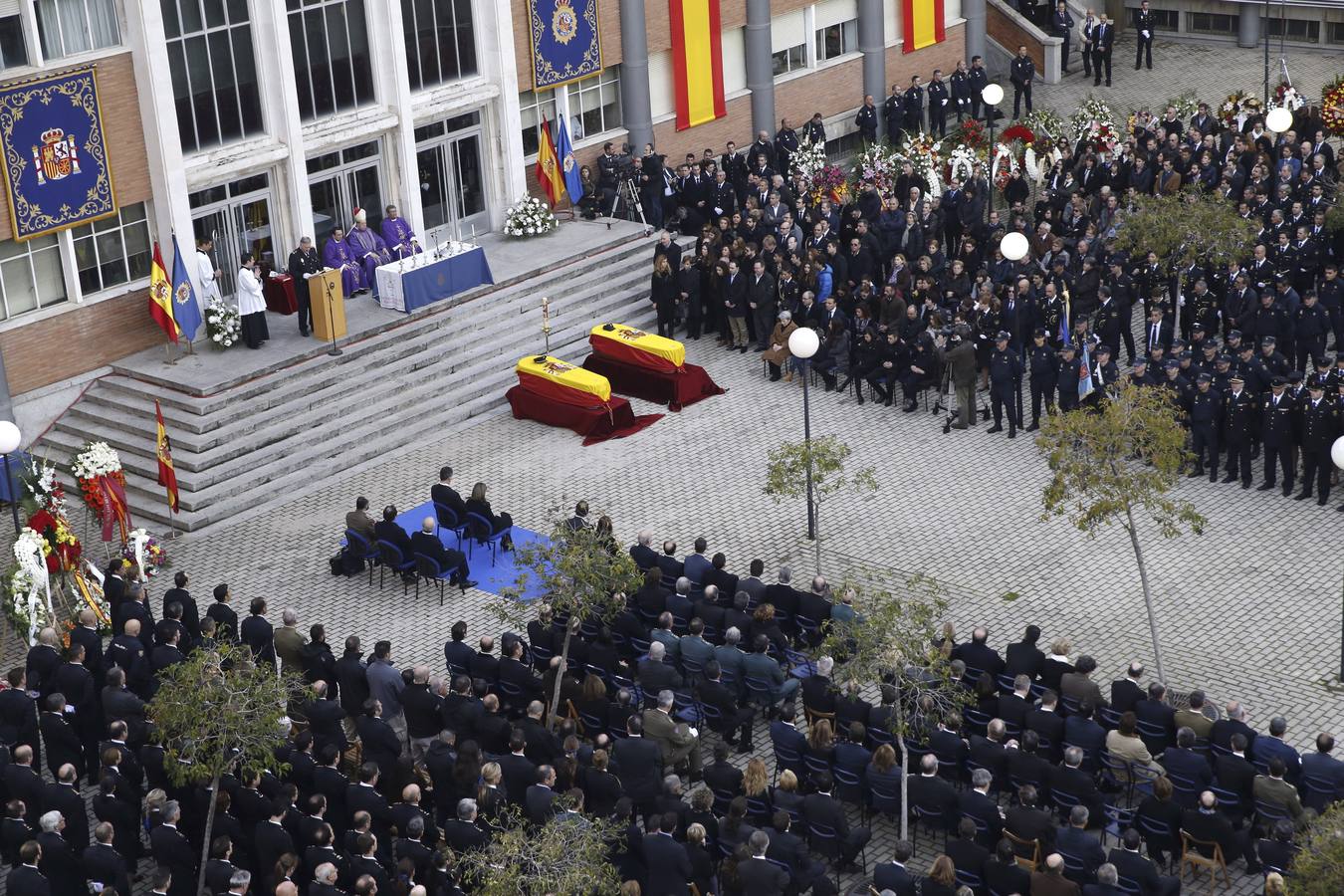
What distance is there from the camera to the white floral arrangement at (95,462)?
2658cm

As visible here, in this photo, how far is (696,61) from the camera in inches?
1523

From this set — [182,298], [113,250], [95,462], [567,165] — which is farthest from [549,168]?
[95,462]

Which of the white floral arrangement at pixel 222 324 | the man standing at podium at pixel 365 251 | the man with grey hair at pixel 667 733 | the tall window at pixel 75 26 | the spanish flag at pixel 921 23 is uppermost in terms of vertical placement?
the tall window at pixel 75 26

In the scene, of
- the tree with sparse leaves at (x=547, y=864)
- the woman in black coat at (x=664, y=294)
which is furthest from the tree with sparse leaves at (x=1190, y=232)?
the tree with sparse leaves at (x=547, y=864)

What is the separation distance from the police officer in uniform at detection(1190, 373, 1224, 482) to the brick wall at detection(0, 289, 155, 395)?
1595cm

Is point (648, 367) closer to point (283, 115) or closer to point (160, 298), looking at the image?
point (283, 115)

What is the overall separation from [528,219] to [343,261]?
4063mm

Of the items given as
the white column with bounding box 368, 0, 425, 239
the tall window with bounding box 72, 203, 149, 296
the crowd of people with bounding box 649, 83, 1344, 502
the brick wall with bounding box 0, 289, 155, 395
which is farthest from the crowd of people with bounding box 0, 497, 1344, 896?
the white column with bounding box 368, 0, 425, 239

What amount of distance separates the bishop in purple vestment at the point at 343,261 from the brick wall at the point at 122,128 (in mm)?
3324

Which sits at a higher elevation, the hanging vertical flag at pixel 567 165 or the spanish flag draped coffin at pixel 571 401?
the hanging vertical flag at pixel 567 165

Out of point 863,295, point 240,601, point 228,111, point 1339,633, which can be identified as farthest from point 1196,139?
point 240,601

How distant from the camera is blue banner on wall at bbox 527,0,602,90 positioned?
116 ft

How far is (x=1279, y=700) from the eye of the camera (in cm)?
2147

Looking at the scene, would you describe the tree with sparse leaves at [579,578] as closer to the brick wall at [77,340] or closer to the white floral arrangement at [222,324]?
the white floral arrangement at [222,324]
